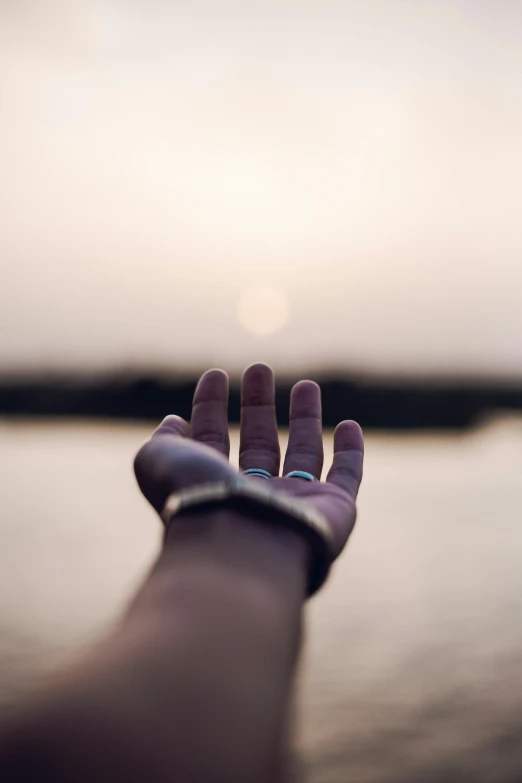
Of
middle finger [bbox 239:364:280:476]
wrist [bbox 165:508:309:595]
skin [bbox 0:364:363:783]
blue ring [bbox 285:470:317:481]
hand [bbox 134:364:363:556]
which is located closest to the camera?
skin [bbox 0:364:363:783]

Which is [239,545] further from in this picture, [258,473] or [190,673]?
[258,473]

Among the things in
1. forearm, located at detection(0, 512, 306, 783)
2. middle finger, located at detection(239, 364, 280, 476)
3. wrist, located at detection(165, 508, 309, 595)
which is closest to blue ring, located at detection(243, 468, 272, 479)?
middle finger, located at detection(239, 364, 280, 476)

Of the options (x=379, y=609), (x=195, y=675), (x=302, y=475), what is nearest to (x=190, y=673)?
(x=195, y=675)

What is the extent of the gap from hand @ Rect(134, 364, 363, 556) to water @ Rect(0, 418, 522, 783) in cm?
84

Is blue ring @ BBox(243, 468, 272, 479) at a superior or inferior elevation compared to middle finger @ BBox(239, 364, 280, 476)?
inferior

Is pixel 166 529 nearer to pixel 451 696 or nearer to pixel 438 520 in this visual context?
pixel 451 696

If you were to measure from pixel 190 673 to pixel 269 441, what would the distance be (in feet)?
6.85

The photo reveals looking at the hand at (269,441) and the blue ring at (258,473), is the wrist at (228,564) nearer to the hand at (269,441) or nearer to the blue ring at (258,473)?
the hand at (269,441)

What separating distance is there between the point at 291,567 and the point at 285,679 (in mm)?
400

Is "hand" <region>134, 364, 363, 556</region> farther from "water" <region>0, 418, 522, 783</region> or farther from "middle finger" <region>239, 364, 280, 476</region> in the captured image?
"water" <region>0, 418, 522, 783</region>

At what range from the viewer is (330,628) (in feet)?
22.3

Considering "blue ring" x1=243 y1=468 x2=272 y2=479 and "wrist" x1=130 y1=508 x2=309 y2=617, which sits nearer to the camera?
"wrist" x1=130 y1=508 x2=309 y2=617

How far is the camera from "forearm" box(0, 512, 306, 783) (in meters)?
1.11

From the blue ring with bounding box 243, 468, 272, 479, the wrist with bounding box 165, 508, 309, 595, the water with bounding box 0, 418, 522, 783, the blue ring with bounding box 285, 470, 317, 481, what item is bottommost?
the water with bounding box 0, 418, 522, 783
